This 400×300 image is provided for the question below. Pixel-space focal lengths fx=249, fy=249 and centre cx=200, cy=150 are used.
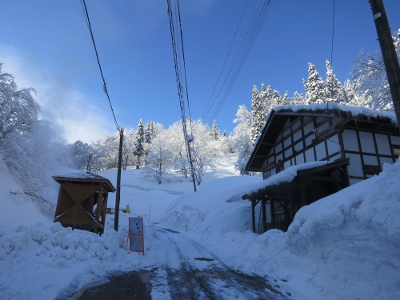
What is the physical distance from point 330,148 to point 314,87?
108 ft

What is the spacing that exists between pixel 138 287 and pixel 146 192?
43167 millimetres

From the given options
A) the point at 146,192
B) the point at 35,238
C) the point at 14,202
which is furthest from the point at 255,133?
the point at 35,238

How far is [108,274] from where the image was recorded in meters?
7.22

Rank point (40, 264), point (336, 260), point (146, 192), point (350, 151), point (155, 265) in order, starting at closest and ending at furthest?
point (336, 260), point (40, 264), point (155, 265), point (350, 151), point (146, 192)

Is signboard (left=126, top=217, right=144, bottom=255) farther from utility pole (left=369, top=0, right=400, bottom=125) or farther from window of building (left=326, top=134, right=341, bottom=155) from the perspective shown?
window of building (left=326, top=134, right=341, bottom=155)

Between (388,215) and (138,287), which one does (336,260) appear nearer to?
(388,215)

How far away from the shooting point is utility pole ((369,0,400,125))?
569 cm

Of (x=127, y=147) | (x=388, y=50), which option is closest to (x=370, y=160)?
(x=388, y=50)

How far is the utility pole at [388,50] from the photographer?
5.69 meters

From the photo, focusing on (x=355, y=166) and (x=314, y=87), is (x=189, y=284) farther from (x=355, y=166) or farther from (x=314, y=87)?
(x=314, y=87)

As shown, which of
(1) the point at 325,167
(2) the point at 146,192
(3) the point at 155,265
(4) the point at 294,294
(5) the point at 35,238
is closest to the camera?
(4) the point at 294,294

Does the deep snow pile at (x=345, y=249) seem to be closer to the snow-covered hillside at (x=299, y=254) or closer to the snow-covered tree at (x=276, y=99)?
the snow-covered hillside at (x=299, y=254)

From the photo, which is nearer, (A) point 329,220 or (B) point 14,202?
(A) point 329,220

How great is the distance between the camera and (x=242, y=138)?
42.8 metres
